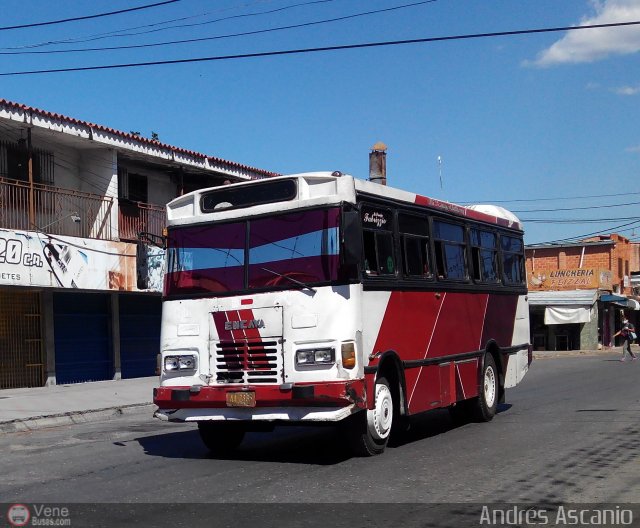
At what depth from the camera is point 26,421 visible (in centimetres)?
1489

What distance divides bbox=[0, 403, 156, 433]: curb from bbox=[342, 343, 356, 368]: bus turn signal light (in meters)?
7.68

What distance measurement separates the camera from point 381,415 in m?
9.82

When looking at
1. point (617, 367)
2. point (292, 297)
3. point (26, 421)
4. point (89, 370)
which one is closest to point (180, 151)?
point (89, 370)

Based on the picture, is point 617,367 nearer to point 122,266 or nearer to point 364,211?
point 122,266

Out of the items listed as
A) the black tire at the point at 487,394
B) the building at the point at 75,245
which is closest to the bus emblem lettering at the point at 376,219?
the black tire at the point at 487,394

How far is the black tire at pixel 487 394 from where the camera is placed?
13.0 metres

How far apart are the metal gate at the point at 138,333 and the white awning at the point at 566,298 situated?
22.1m

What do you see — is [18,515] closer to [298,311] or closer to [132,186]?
[298,311]

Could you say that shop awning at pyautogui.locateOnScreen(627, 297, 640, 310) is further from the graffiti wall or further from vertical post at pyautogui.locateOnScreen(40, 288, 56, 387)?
vertical post at pyautogui.locateOnScreen(40, 288, 56, 387)

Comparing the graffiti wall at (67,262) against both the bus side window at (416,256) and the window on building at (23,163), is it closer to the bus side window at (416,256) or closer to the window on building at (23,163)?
the window on building at (23,163)

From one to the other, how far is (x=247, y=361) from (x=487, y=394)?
5263mm

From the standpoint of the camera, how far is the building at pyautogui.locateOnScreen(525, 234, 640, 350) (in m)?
42.2

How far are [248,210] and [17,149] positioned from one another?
13.6 metres

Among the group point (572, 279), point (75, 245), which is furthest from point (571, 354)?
point (75, 245)
